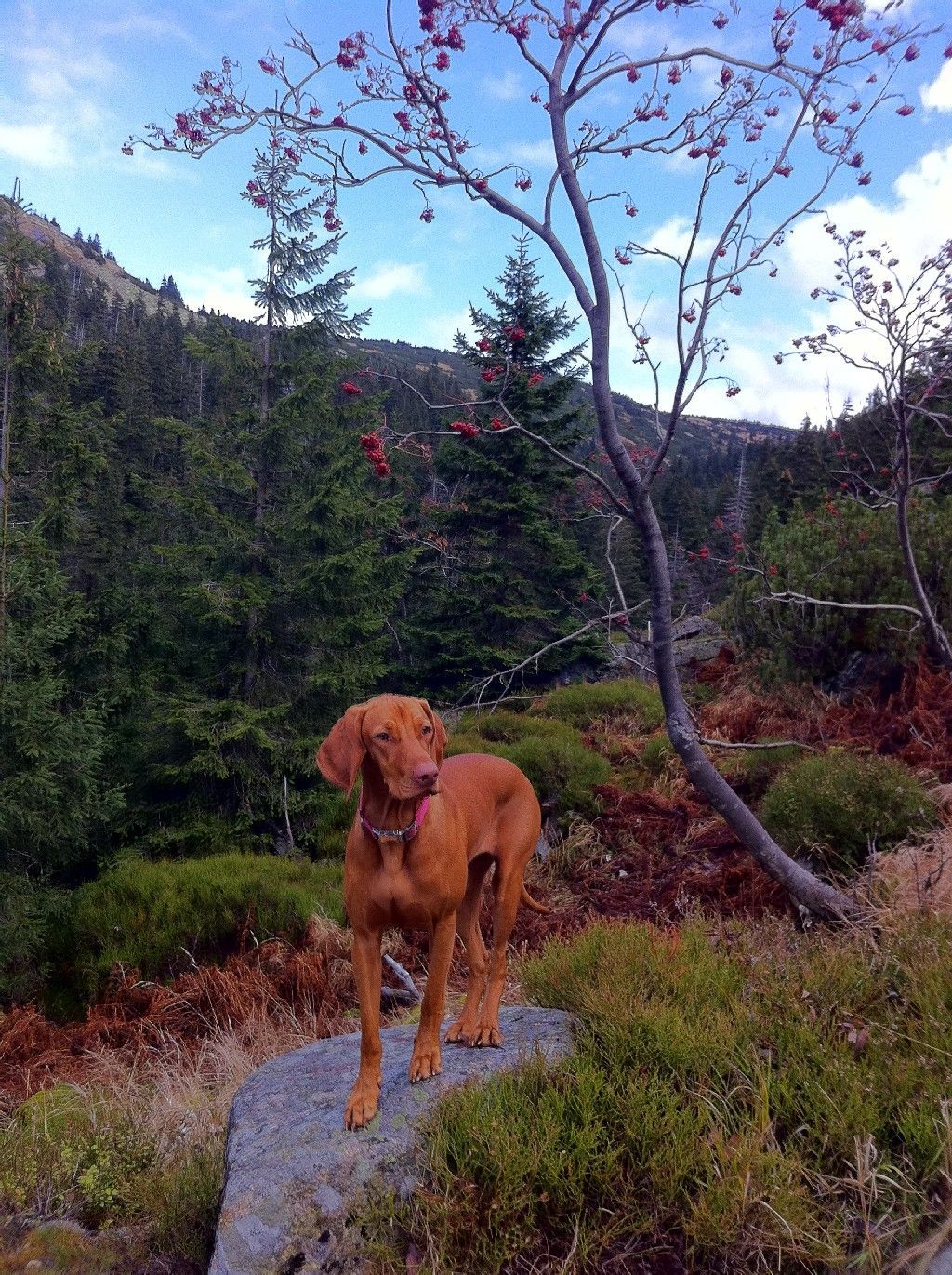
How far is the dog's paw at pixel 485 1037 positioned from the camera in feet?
9.34

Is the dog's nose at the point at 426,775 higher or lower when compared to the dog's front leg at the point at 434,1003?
higher

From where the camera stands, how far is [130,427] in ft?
111

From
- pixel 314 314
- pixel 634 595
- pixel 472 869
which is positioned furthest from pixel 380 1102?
pixel 634 595

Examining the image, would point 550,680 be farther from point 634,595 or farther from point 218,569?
point 634,595

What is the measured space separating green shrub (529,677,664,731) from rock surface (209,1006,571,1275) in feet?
28.8

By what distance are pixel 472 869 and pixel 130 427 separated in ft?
118

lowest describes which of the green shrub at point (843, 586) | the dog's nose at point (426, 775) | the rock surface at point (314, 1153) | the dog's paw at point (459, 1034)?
the rock surface at point (314, 1153)

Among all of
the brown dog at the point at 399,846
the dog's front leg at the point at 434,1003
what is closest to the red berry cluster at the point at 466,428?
the brown dog at the point at 399,846

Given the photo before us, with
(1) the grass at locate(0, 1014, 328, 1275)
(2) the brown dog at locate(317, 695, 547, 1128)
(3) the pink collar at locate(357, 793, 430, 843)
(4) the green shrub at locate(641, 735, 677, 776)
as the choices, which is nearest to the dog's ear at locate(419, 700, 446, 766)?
(2) the brown dog at locate(317, 695, 547, 1128)

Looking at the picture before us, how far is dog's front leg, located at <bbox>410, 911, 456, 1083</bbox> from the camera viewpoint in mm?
2500

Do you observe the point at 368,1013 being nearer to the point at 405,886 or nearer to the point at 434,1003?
the point at 434,1003

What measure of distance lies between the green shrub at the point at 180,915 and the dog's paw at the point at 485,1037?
4721mm

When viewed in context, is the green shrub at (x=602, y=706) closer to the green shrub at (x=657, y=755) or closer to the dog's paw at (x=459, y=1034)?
the green shrub at (x=657, y=755)

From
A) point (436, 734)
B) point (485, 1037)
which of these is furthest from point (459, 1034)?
point (436, 734)
